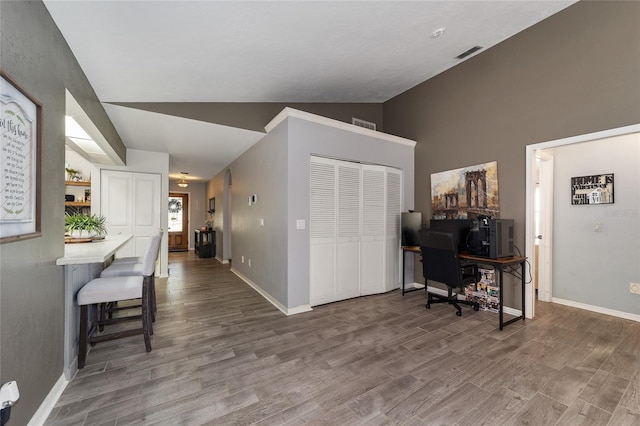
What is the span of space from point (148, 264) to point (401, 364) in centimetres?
239

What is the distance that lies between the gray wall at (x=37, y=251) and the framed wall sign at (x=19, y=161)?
2.7 inches

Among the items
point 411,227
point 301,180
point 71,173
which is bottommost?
point 411,227

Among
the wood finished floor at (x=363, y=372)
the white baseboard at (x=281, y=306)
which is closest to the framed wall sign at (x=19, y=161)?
the wood finished floor at (x=363, y=372)

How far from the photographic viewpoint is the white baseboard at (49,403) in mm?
1489

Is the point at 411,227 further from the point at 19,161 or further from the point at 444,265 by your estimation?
the point at 19,161

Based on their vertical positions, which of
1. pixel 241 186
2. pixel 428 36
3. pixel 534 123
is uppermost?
pixel 428 36

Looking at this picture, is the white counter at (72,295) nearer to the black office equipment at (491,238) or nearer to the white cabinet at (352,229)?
the white cabinet at (352,229)

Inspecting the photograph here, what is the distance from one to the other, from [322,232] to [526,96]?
3.06 m

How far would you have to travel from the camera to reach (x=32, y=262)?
1486mm

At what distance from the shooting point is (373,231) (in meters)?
4.10

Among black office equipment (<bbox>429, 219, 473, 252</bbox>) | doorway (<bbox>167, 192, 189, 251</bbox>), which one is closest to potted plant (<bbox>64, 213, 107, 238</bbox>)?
black office equipment (<bbox>429, 219, 473, 252</bbox>)

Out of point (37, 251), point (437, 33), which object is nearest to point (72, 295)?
point (37, 251)

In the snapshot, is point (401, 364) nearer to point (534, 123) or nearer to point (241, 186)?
point (534, 123)

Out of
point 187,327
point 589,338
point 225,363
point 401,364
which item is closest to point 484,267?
point 589,338
